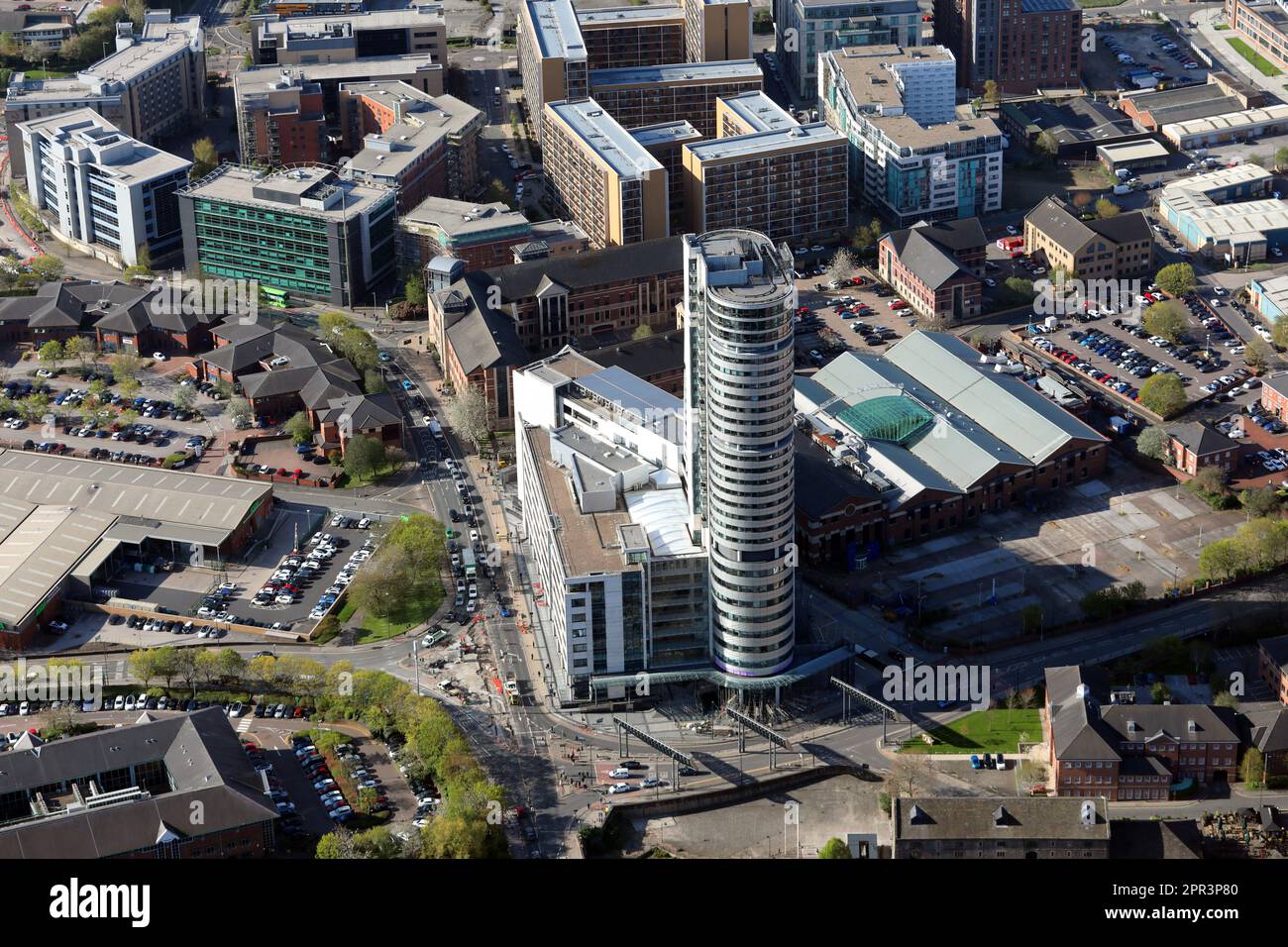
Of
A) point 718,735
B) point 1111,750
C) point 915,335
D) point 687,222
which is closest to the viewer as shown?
point 1111,750

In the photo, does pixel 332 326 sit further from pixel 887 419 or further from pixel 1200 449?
pixel 1200 449

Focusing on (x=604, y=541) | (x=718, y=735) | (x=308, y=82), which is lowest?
(x=718, y=735)

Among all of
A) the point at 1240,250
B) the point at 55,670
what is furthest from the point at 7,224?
the point at 1240,250

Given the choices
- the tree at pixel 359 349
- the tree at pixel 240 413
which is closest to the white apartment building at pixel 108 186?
the tree at pixel 359 349

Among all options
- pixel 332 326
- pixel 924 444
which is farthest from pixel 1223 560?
pixel 332 326

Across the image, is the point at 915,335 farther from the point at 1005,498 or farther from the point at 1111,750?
the point at 1111,750

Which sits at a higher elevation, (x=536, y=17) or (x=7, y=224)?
(x=536, y=17)
